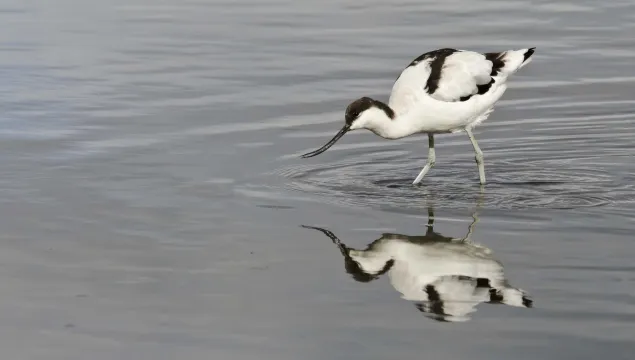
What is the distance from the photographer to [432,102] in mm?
10125

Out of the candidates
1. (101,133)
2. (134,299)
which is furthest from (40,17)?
(134,299)

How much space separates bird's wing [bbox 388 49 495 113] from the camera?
1013 cm

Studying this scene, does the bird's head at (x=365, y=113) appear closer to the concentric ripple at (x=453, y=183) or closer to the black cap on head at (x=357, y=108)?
the black cap on head at (x=357, y=108)

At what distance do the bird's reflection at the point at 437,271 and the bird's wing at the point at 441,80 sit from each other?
1596mm

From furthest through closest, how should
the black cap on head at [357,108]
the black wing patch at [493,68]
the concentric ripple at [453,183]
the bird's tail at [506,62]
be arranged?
the bird's tail at [506,62]
the black wing patch at [493,68]
the black cap on head at [357,108]
the concentric ripple at [453,183]

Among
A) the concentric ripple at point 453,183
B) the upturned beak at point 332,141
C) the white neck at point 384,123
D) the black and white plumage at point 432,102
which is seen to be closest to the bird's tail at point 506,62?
the black and white plumage at point 432,102

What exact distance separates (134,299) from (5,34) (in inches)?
385

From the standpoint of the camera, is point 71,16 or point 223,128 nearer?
point 223,128

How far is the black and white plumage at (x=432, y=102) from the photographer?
10.1m

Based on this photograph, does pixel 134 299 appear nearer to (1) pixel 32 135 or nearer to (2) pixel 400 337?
(2) pixel 400 337

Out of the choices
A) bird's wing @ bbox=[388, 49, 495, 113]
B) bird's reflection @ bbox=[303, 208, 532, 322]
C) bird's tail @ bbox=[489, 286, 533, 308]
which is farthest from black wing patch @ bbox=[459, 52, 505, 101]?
bird's tail @ bbox=[489, 286, 533, 308]

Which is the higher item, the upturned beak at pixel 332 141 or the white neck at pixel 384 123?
the white neck at pixel 384 123

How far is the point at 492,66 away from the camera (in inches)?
422

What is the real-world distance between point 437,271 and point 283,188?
239cm
